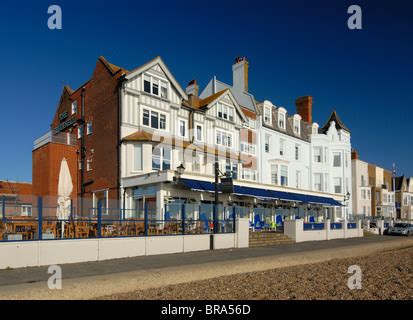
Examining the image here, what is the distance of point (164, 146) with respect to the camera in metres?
26.5

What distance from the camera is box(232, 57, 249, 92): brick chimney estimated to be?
38625mm

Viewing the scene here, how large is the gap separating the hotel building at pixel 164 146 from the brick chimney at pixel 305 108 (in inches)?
319

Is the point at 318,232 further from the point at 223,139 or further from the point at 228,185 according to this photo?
the point at 223,139

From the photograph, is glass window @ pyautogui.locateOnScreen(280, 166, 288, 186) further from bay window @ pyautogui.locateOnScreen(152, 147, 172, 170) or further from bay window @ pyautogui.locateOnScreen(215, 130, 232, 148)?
bay window @ pyautogui.locateOnScreen(152, 147, 172, 170)

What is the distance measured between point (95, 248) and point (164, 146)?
1267 centimetres

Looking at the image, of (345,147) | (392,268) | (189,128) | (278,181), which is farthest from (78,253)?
(345,147)

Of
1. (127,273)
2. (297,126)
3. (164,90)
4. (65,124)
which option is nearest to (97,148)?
(164,90)

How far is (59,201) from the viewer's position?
1563 centimetres

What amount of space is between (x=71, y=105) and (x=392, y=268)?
26816 mm

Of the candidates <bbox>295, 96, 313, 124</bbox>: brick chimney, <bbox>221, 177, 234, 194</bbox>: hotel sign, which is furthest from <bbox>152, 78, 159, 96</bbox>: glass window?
<bbox>295, 96, 313, 124</bbox>: brick chimney

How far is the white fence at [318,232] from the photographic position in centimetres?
2489

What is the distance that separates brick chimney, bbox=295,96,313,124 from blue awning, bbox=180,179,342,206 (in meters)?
11.8

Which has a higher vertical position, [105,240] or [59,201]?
[59,201]
